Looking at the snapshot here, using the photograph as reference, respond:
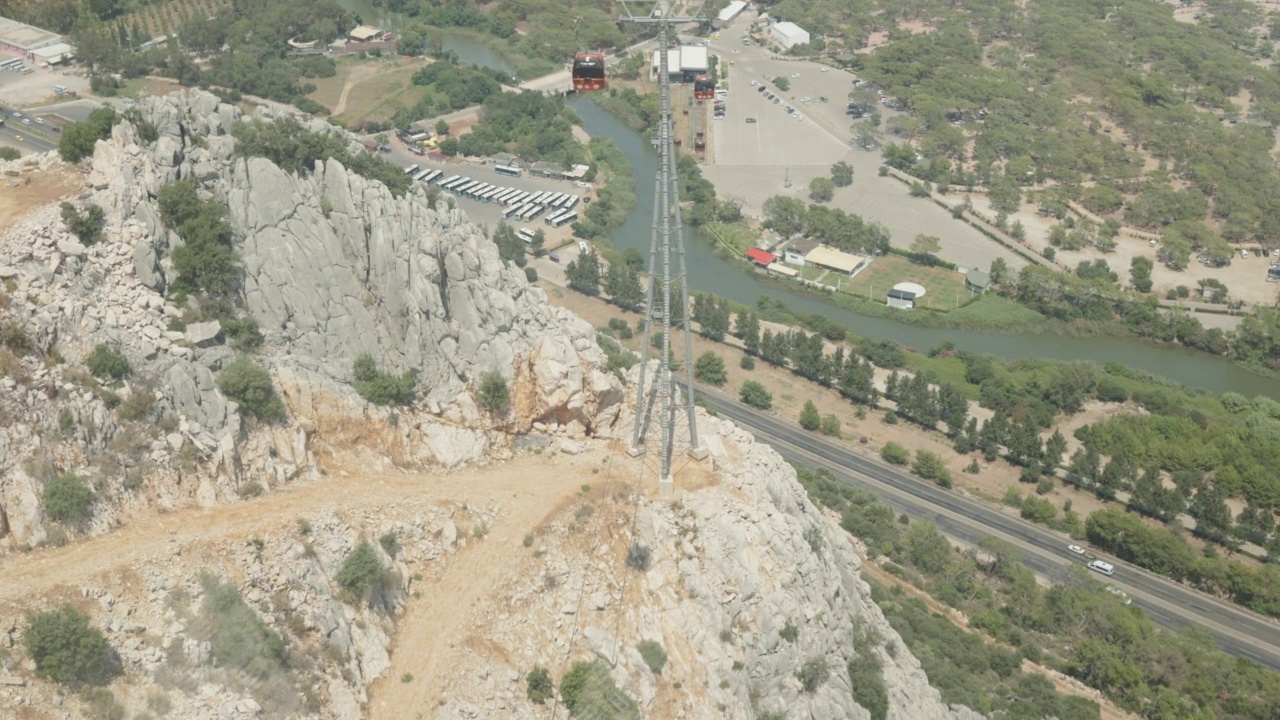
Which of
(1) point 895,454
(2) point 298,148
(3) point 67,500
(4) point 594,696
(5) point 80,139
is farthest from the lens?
(1) point 895,454

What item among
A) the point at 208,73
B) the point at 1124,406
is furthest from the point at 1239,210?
the point at 208,73

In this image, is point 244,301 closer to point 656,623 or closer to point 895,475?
point 656,623

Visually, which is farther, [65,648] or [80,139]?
[80,139]

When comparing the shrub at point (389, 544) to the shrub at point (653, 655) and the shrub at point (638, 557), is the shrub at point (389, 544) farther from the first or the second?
the shrub at point (653, 655)

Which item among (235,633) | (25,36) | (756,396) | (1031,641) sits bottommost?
(1031,641)

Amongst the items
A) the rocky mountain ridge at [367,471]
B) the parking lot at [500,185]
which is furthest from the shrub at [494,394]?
the parking lot at [500,185]

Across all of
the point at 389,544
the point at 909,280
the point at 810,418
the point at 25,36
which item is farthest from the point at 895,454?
the point at 25,36

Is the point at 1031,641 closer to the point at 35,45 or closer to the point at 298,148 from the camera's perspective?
the point at 298,148

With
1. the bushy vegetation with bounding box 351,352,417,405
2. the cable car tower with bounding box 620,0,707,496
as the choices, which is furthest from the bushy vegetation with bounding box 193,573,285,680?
the cable car tower with bounding box 620,0,707,496
